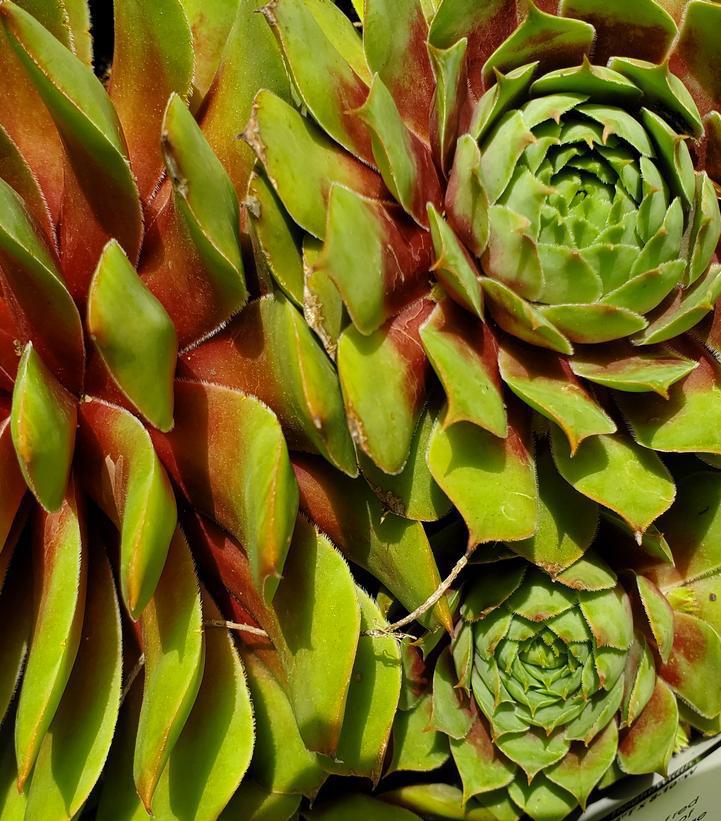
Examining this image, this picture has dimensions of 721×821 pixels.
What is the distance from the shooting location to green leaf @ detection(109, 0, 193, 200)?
2.31 feet

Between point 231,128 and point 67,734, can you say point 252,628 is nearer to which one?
point 67,734

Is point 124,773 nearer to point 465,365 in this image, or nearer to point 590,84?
point 465,365

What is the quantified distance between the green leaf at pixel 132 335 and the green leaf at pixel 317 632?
16 centimetres

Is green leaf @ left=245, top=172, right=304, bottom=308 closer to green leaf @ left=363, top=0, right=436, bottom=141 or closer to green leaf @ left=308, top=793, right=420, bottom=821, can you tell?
green leaf @ left=363, top=0, right=436, bottom=141

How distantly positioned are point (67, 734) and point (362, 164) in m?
0.52

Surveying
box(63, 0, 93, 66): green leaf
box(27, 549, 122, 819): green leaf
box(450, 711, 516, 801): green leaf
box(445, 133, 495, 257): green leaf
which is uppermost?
box(63, 0, 93, 66): green leaf

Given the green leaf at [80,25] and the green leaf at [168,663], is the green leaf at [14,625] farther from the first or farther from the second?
the green leaf at [80,25]

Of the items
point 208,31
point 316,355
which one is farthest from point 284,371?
point 208,31

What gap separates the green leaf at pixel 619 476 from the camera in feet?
2.22

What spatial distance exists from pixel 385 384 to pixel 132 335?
0.60ft

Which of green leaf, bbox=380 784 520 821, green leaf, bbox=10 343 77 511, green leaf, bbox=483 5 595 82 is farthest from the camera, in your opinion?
green leaf, bbox=380 784 520 821

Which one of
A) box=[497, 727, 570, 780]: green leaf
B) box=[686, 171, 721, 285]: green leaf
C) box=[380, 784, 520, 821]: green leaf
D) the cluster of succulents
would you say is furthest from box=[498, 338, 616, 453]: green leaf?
box=[380, 784, 520, 821]: green leaf

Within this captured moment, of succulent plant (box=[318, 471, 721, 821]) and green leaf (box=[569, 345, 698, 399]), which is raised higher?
green leaf (box=[569, 345, 698, 399])

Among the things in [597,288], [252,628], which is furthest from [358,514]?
[597,288]
